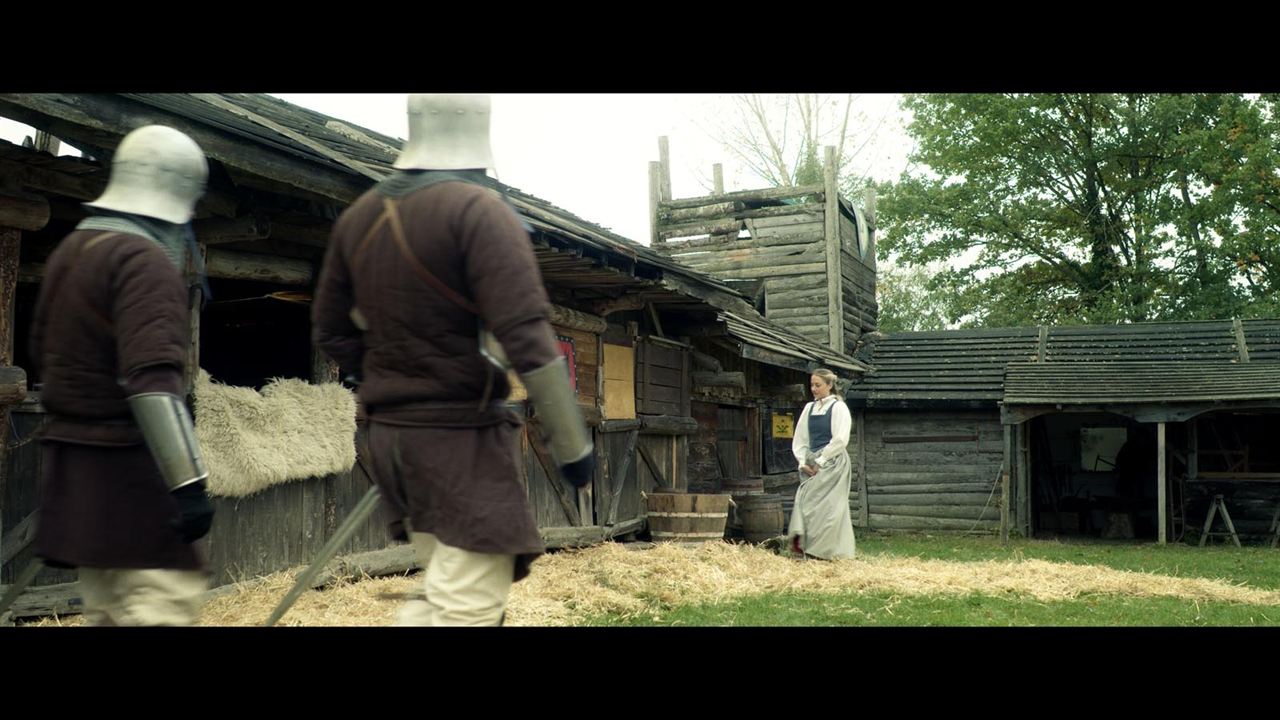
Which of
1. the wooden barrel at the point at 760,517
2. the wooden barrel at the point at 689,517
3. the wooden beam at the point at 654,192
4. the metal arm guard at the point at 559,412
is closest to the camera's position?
the metal arm guard at the point at 559,412

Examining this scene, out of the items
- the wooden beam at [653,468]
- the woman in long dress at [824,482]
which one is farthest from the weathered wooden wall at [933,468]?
the woman in long dress at [824,482]

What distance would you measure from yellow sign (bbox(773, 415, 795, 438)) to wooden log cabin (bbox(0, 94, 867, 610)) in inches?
72.3

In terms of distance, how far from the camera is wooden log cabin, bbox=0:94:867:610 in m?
5.20

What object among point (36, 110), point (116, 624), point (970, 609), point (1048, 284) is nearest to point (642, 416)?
point (970, 609)

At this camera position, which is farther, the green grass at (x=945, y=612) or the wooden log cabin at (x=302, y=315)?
the green grass at (x=945, y=612)

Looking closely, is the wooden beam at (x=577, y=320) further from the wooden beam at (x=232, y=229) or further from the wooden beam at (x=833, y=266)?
the wooden beam at (x=833, y=266)

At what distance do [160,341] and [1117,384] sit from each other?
16.9 meters

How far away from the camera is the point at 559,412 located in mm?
2822

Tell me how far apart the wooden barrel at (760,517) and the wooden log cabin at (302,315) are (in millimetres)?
906

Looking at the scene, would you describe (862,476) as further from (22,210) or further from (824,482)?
(22,210)

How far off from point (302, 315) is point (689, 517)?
4.41 metres

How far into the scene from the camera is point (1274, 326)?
19.1 meters

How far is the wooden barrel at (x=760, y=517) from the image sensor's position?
481 inches

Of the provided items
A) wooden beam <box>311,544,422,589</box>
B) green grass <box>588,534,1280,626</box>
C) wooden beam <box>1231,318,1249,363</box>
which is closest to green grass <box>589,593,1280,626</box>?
green grass <box>588,534,1280,626</box>
